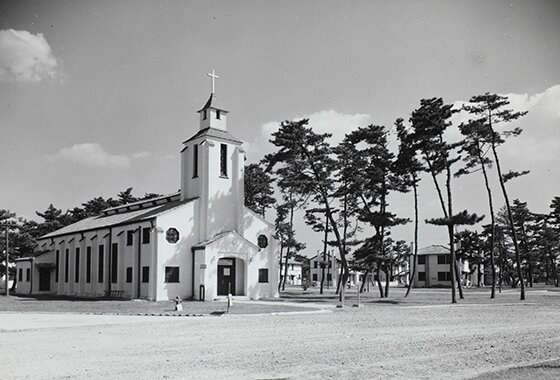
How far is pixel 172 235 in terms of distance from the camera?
37.8 meters

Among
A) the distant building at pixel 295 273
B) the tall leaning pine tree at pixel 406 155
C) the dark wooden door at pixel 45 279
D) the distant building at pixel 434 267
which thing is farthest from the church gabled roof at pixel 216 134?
the distant building at pixel 295 273

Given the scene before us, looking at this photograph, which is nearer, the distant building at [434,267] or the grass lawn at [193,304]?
the grass lawn at [193,304]

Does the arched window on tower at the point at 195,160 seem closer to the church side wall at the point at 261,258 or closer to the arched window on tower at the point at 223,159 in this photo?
the arched window on tower at the point at 223,159

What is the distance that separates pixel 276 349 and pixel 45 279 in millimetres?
48934

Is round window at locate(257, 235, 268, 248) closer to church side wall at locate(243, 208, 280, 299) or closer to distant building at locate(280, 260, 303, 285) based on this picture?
church side wall at locate(243, 208, 280, 299)

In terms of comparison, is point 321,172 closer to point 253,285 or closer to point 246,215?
point 246,215

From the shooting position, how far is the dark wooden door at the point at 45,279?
5522 centimetres

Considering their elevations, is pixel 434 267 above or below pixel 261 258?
below

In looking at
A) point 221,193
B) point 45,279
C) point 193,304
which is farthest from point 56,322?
point 45,279

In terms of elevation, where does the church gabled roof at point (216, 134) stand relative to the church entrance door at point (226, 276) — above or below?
above

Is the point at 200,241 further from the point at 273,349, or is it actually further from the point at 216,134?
the point at 273,349

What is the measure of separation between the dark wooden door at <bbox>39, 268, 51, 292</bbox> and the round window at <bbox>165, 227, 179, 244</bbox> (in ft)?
79.6

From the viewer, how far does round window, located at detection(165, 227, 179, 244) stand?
3756 cm

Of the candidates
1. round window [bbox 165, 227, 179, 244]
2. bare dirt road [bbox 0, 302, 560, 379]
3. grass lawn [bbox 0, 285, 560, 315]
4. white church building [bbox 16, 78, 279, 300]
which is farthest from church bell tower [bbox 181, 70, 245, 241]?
bare dirt road [bbox 0, 302, 560, 379]
